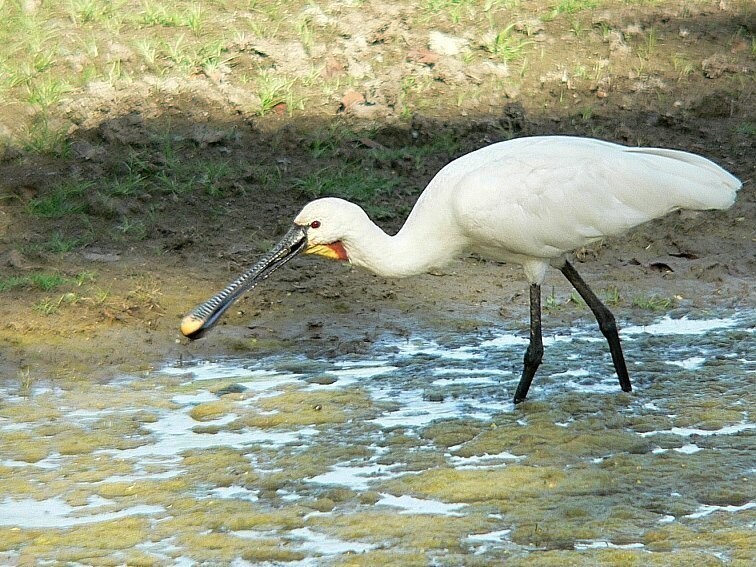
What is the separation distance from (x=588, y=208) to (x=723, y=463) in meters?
1.41

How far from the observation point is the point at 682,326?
7289 mm

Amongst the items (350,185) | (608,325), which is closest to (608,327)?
(608,325)

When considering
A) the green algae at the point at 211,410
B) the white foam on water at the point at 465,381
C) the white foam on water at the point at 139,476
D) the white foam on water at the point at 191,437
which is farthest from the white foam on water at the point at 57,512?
the white foam on water at the point at 465,381

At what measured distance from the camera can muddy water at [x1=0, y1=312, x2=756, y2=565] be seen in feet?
15.3

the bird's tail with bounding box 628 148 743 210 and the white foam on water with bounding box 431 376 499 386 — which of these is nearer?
the bird's tail with bounding box 628 148 743 210

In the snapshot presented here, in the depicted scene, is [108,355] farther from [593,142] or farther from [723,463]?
[723,463]

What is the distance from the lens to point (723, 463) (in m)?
5.34

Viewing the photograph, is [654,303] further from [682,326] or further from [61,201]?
[61,201]

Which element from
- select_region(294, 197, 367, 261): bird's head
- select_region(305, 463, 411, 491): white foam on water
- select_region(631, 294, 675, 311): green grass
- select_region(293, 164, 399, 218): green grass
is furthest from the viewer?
select_region(293, 164, 399, 218): green grass

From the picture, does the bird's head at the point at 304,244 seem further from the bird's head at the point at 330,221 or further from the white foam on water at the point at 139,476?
the white foam on water at the point at 139,476

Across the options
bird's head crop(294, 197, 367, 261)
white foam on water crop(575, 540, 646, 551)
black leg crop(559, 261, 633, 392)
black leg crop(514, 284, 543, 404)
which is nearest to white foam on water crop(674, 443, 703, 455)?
black leg crop(559, 261, 633, 392)

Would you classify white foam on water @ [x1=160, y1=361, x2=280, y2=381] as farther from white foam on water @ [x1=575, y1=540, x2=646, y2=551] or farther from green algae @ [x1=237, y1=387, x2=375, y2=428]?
white foam on water @ [x1=575, y1=540, x2=646, y2=551]

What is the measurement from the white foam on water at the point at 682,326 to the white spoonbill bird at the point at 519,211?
1.16m

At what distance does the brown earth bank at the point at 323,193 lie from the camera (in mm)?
7258
